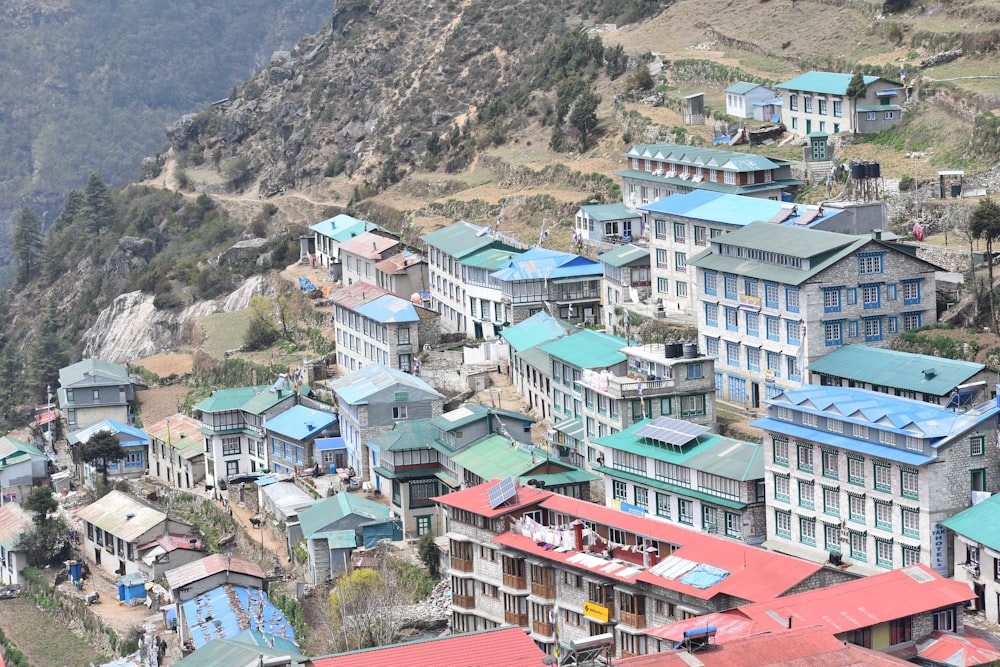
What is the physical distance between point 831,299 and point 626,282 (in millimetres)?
16402

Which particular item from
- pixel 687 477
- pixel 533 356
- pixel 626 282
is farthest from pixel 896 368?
pixel 626 282

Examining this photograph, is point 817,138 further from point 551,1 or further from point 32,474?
point 551,1

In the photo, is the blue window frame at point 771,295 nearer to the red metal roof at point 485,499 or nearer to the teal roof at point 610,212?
the red metal roof at point 485,499

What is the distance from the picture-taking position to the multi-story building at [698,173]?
84375 millimetres

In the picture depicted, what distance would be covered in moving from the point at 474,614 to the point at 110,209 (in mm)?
105278

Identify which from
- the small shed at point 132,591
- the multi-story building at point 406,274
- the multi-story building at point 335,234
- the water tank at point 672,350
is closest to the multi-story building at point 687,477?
the water tank at point 672,350

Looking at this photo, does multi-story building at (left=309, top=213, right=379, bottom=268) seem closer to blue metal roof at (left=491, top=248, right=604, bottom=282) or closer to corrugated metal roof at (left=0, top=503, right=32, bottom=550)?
blue metal roof at (left=491, top=248, right=604, bottom=282)

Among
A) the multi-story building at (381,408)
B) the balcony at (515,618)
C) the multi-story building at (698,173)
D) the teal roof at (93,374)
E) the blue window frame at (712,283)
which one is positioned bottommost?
the teal roof at (93,374)

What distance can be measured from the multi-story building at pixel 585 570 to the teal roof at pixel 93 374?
4444 centimetres

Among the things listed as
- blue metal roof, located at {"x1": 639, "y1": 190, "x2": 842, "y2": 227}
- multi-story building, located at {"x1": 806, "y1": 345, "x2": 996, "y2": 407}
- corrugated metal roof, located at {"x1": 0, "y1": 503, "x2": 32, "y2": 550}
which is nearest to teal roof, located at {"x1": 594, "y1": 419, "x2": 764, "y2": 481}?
multi-story building, located at {"x1": 806, "y1": 345, "x2": 996, "y2": 407}

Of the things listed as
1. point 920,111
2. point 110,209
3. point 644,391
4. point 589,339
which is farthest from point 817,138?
point 110,209

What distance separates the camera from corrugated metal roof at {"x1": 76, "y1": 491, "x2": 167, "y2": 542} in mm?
81438

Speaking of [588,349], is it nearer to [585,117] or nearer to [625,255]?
[625,255]

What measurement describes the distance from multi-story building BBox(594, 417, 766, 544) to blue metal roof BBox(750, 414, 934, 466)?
2.03 meters
